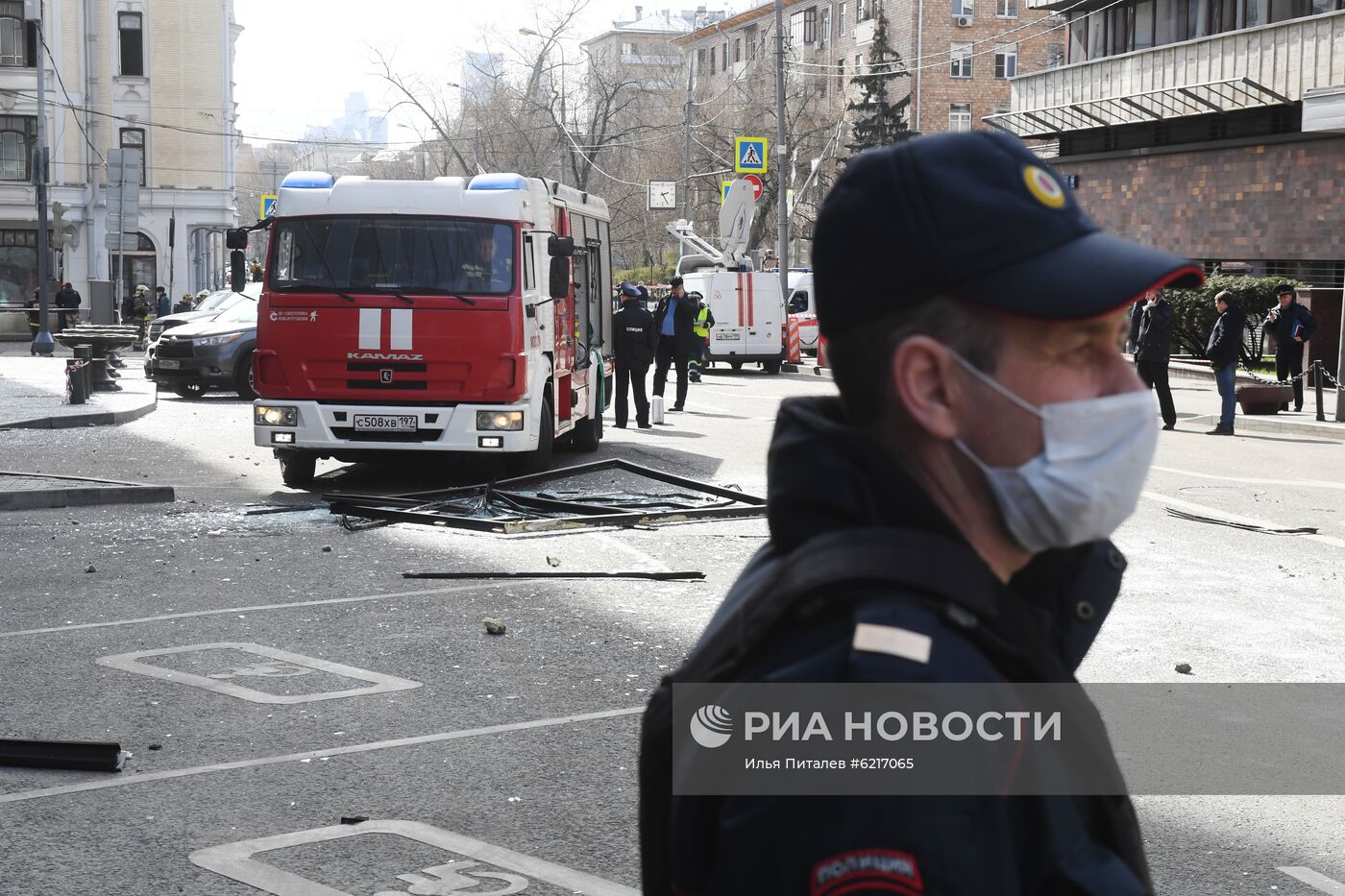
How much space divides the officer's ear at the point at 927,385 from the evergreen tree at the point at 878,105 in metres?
66.4

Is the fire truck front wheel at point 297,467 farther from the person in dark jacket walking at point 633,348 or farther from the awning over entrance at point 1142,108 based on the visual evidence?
the awning over entrance at point 1142,108

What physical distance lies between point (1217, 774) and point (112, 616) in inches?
223

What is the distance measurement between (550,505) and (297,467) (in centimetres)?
304

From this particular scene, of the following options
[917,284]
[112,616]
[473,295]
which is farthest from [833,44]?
[917,284]

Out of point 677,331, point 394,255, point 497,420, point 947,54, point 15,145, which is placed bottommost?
point 497,420

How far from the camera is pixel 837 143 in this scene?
7081 centimetres


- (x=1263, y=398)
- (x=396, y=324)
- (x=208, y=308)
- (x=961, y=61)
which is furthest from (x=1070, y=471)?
(x=961, y=61)

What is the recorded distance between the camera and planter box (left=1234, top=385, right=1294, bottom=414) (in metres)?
22.8

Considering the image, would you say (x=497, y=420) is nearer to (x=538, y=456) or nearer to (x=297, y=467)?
(x=538, y=456)

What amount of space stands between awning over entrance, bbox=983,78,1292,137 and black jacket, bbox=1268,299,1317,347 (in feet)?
28.7

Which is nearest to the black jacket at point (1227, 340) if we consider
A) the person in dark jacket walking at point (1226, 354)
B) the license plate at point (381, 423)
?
the person in dark jacket walking at point (1226, 354)

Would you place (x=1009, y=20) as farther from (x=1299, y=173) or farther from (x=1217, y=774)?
(x=1217, y=774)

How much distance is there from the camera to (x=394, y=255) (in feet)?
46.0

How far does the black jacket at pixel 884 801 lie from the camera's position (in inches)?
54.0
